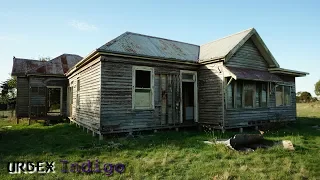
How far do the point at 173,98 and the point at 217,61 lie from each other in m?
2.90

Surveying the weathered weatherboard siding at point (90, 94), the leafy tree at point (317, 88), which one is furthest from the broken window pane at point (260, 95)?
the leafy tree at point (317, 88)

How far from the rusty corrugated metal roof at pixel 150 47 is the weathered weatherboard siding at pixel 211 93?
104 cm

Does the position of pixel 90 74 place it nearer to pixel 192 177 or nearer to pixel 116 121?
pixel 116 121

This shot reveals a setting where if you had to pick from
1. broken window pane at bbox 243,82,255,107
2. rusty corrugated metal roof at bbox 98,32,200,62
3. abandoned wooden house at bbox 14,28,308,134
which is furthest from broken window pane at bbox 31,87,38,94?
broken window pane at bbox 243,82,255,107

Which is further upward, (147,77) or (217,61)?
(217,61)

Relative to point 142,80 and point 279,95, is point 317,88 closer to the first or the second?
point 279,95

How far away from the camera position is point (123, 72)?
1034 cm

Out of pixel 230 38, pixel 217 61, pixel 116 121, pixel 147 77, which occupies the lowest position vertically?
pixel 116 121

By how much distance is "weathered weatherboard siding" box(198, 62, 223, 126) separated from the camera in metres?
11.6

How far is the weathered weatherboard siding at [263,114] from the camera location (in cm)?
1188

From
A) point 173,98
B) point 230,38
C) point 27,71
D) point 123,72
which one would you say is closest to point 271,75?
point 230,38

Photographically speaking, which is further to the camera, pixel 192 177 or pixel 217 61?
pixel 217 61

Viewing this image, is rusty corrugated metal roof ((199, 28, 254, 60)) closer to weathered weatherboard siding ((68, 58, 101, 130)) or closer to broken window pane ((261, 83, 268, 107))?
broken window pane ((261, 83, 268, 107))

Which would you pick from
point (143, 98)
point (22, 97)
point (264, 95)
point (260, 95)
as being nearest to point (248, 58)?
point (260, 95)
